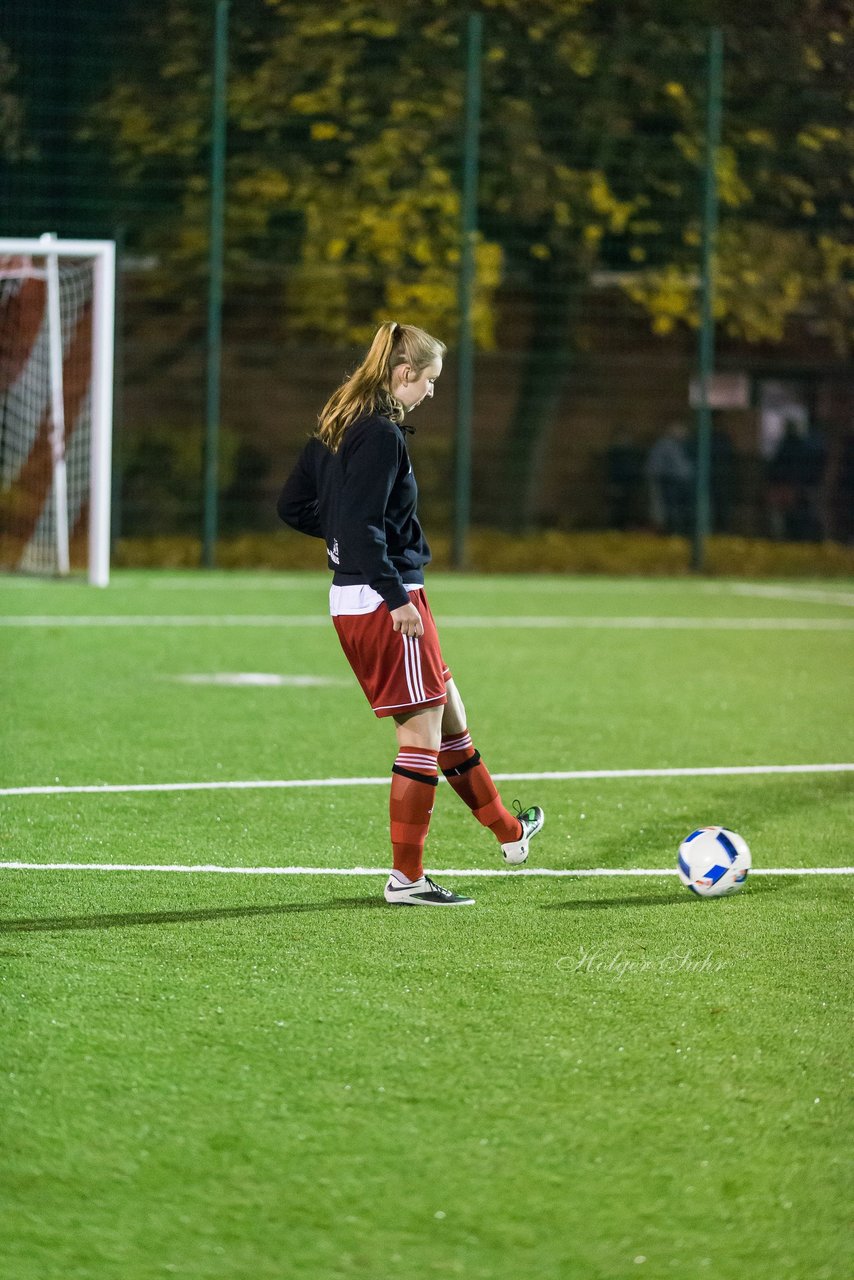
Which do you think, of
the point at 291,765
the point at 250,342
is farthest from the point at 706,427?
the point at 291,765

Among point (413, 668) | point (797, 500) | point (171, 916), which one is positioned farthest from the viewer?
point (797, 500)

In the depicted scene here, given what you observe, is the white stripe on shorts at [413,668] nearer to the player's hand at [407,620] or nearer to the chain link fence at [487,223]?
the player's hand at [407,620]

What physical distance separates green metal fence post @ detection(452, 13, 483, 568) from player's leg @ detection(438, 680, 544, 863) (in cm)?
1308

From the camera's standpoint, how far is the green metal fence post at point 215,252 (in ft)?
59.9

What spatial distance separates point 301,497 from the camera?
564 centimetres

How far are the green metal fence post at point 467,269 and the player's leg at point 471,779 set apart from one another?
42.9ft

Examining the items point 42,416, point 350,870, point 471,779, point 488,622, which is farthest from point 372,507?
point 42,416

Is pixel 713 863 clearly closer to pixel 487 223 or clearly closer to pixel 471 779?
pixel 471 779

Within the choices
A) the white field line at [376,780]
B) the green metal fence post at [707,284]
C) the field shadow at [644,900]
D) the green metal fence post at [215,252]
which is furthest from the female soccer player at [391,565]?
the green metal fence post at [707,284]

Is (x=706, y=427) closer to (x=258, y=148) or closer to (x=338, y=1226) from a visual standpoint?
(x=258, y=148)

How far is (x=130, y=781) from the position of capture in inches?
287

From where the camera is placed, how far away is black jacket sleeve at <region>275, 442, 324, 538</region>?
18.3ft

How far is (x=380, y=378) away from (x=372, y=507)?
1.21 ft

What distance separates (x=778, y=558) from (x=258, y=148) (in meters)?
6.89
